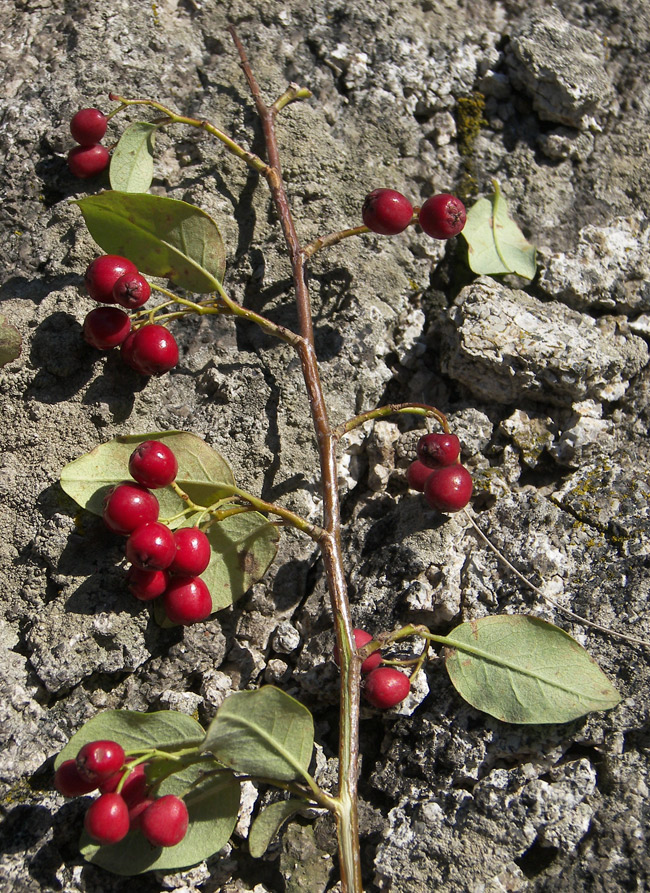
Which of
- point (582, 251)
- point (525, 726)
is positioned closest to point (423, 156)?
point (582, 251)

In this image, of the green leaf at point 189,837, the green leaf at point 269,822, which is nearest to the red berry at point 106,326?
the green leaf at point 189,837

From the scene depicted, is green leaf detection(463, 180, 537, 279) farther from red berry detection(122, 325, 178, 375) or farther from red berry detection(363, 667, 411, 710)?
red berry detection(363, 667, 411, 710)

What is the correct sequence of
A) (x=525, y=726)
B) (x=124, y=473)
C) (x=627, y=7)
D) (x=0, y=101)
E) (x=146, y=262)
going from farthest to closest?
(x=627, y=7) < (x=0, y=101) < (x=146, y=262) < (x=124, y=473) < (x=525, y=726)

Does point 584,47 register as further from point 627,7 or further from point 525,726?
point 525,726

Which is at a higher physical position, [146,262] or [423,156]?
[423,156]

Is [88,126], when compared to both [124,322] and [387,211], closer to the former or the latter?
[124,322]

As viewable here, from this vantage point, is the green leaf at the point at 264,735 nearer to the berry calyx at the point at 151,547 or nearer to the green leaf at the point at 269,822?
the green leaf at the point at 269,822

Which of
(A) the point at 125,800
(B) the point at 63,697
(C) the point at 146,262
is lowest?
(B) the point at 63,697
